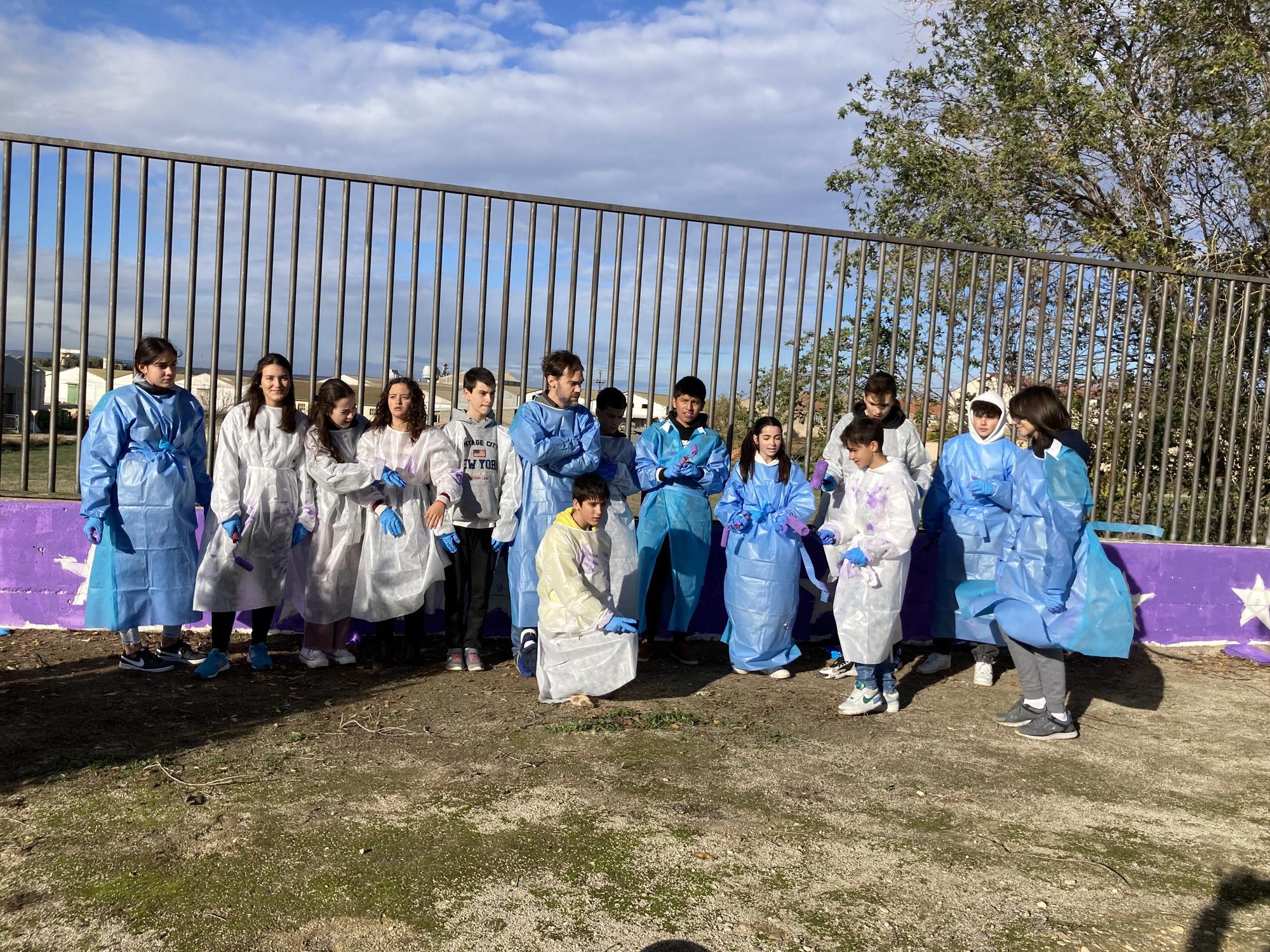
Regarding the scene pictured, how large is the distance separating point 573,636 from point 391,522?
3.75 ft

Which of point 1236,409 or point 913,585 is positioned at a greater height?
point 1236,409

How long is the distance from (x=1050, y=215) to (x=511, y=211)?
7.00m

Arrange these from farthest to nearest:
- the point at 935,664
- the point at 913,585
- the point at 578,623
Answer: the point at 913,585 < the point at 935,664 < the point at 578,623

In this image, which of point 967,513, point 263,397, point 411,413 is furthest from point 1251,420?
point 263,397

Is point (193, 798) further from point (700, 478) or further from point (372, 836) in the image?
point (700, 478)

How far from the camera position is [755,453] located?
598 centimetres

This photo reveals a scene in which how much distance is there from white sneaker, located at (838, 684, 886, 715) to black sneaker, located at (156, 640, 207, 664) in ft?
10.6

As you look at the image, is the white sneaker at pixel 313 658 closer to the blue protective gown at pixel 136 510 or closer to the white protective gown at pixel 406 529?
the white protective gown at pixel 406 529

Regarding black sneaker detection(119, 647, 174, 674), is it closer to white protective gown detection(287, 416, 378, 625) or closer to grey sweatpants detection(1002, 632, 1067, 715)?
white protective gown detection(287, 416, 378, 625)

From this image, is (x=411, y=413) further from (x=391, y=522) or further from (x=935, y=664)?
(x=935, y=664)

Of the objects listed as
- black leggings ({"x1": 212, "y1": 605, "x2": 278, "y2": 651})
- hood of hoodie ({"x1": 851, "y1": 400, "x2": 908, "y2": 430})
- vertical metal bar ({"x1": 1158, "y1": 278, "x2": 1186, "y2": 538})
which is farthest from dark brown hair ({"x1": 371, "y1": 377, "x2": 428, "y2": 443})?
vertical metal bar ({"x1": 1158, "y1": 278, "x2": 1186, "y2": 538})

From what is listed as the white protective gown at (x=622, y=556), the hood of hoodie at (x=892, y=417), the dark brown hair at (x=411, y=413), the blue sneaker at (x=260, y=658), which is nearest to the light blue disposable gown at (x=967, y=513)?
the hood of hoodie at (x=892, y=417)

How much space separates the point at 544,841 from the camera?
3.43 m

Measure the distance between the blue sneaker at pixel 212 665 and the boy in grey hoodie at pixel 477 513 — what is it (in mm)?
1134
